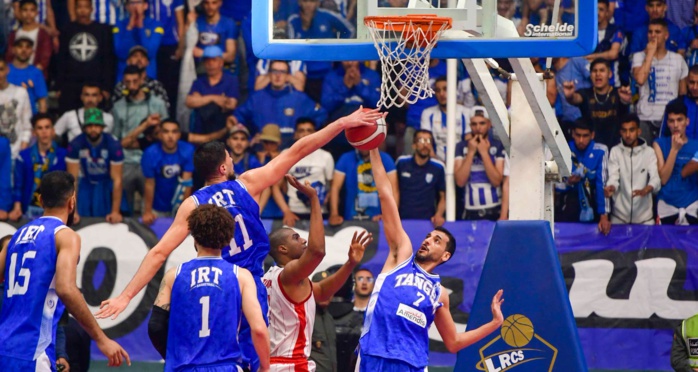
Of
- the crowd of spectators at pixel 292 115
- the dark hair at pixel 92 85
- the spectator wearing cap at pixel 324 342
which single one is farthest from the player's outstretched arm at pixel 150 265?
the dark hair at pixel 92 85

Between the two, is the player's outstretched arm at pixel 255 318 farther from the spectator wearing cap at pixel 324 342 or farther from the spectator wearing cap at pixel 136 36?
the spectator wearing cap at pixel 136 36

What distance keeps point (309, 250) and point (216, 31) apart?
715cm

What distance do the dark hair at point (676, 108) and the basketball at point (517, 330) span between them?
4.63 metres

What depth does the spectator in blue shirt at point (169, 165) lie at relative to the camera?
43.9 ft

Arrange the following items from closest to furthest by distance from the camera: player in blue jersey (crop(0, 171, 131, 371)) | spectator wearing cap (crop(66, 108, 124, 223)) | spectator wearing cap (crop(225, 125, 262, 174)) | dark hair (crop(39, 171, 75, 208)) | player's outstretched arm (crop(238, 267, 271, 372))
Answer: player's outstretched arm (crop(238, 267, 271, 372)), player in blue jersey (crop(0, 171, 131, 371)), dark hair (crop(39, 171, 75, 208)), spectator wearing cap (crop(225, 125, 262, 174)), spectator wearing cap (crop(66, 108, 124, 223))

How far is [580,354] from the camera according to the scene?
9.18 meters

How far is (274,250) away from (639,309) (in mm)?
5478

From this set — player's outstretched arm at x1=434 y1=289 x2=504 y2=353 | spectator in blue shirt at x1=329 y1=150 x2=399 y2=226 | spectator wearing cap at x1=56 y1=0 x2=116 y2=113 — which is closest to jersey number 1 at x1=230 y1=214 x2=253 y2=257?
player's outstretched arm at x1=434 y1=289 x2=504 y2=353

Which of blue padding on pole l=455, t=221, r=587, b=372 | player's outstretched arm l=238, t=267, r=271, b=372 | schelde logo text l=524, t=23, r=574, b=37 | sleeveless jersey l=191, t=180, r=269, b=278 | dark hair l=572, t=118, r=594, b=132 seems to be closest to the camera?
player's outstretched arm l=238, t=267, r=271, b=372

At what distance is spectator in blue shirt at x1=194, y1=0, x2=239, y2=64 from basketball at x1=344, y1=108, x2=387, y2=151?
6640 millimetres

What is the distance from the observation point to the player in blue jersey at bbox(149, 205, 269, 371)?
658 centimetres

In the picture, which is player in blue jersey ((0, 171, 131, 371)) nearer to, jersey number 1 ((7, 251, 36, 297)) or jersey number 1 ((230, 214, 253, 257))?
jersey number 1 ((7, 251, 36, 297))

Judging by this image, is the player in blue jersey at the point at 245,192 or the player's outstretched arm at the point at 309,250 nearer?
the player in blue jersey at the point at 245,192

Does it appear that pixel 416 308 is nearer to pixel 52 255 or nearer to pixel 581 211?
pixel 52 255
